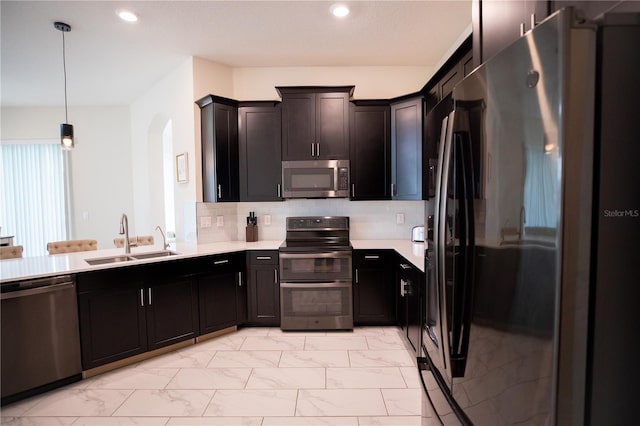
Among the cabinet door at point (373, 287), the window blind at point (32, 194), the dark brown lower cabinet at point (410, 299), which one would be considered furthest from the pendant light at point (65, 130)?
the dark brown lower cabinet at point (410, 299)

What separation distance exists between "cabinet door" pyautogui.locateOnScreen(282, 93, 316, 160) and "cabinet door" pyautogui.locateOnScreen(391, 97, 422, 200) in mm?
932

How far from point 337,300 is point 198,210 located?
1.89 metres

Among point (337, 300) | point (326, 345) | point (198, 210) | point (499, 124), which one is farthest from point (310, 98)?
point (499, 124)

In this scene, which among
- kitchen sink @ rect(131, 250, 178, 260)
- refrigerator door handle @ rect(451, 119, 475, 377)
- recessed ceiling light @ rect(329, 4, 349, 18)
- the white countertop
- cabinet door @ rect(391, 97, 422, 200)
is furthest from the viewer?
cabinet door @ rect(391, 97, 422, 200)

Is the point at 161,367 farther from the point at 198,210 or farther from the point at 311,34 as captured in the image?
the point at 311,34

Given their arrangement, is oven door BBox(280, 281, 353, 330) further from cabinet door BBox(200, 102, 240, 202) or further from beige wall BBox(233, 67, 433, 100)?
beige wall BBox(233, 67, 433, 100)

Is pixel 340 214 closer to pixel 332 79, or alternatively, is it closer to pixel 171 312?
pixel 332 79

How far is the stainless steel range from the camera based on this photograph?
10.4ft

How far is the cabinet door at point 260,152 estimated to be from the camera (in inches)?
135

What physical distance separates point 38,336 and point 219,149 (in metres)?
2.19

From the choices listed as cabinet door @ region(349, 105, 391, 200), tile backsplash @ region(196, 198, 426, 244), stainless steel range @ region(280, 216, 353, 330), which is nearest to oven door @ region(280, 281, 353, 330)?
stainless steel range @ region(280, 216, 353, 330)

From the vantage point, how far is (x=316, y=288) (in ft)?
10.5

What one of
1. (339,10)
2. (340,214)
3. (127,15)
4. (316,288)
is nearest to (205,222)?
(316,288)

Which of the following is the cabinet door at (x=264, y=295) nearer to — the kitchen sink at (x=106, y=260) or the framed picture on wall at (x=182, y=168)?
the kitchen sink at (x=106, y=260)
